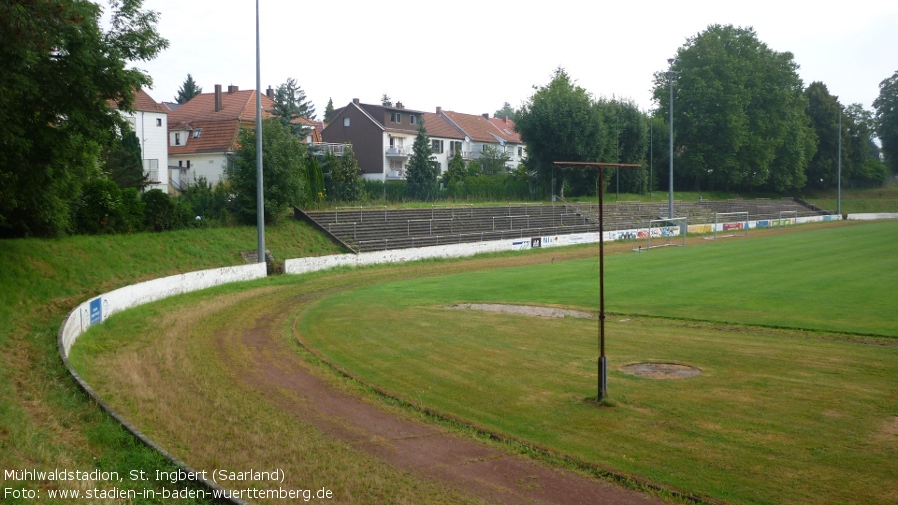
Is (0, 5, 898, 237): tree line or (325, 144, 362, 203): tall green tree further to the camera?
(325, 144, 362, 203): tall green tree

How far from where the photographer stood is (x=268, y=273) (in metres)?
36.2

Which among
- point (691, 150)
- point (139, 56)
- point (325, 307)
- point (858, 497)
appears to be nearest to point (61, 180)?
point (139, 56)

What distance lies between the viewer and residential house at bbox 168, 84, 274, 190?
2328 inches

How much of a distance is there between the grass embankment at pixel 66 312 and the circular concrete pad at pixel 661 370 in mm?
9926

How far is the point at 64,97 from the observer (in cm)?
2145

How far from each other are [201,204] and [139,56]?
61.9 ft

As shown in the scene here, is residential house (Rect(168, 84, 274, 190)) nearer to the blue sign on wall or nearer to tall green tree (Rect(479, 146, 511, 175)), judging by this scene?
tall green tree (Rect(479, 146, 511, 175))

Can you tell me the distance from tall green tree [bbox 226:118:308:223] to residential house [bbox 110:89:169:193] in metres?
13.4

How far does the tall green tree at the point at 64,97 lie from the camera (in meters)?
19.9

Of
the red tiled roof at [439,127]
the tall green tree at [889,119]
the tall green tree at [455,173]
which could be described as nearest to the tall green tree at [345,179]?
the tall green tree at [455,173]

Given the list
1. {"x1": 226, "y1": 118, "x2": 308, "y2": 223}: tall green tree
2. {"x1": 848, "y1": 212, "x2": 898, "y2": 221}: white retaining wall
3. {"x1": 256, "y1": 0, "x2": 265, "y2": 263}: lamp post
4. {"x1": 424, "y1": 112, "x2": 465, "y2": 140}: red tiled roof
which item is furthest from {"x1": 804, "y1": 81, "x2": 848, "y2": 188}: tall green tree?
{"x1": 256, "y1": 0, "x2": 265, "y2": 263}: lamp post

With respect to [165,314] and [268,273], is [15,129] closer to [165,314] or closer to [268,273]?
[165,314]

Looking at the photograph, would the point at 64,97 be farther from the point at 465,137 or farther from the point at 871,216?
the point at 871,216

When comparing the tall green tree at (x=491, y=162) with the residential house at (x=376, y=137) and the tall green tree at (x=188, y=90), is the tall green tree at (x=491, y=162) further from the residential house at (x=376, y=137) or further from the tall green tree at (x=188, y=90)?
the tall green tree at (x=188, y=90)
